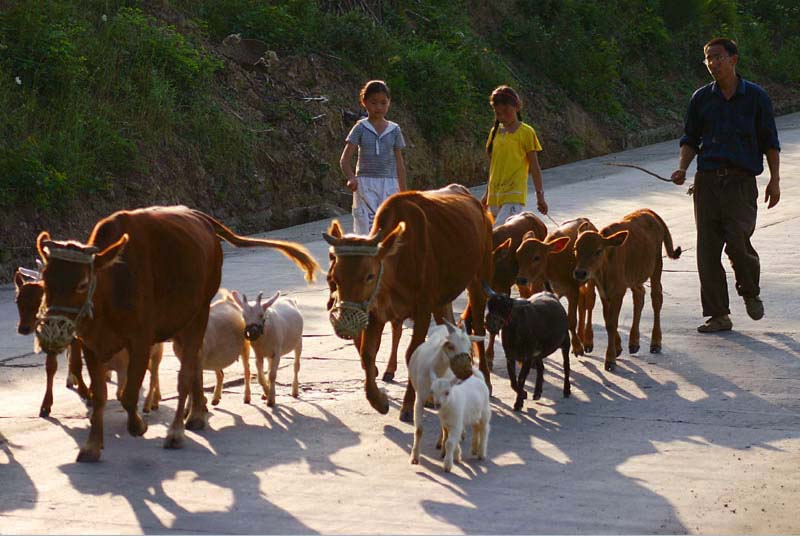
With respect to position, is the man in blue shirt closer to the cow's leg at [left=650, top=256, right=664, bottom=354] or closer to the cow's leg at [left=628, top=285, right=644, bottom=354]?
the cow's leg at [left=650, top=256, right=664, bottom=354]

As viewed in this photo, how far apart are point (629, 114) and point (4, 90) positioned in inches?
626

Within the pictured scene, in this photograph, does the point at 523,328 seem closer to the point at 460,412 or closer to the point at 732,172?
the point at 460,412

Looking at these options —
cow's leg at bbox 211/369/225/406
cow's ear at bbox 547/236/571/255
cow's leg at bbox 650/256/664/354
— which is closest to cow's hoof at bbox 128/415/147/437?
cow's leg at bbox 211/369/225/406

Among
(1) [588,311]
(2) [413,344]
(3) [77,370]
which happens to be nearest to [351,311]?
(2) [413,344]

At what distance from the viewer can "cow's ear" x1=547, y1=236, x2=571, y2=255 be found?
10.7m

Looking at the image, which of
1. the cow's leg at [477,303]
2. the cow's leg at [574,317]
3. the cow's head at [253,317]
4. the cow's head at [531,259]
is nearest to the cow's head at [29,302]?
the cow's head at [253,317]

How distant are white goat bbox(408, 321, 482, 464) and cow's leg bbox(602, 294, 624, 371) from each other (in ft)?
7.65

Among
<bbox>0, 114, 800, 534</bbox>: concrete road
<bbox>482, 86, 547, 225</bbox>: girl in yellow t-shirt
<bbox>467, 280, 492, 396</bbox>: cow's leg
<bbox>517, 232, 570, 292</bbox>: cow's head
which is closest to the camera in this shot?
<bbox>0, 114, 800, 534</bbox>: concrete road

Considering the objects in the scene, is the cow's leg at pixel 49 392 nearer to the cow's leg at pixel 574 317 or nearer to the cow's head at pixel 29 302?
the cow's head at pixel 29 302

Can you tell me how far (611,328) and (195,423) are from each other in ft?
11.4

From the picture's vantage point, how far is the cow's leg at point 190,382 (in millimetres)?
8008

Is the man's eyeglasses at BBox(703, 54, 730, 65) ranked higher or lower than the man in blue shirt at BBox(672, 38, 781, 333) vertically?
higher

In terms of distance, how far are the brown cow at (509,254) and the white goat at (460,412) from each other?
218cm

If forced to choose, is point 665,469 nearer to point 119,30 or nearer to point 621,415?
point 621,415
